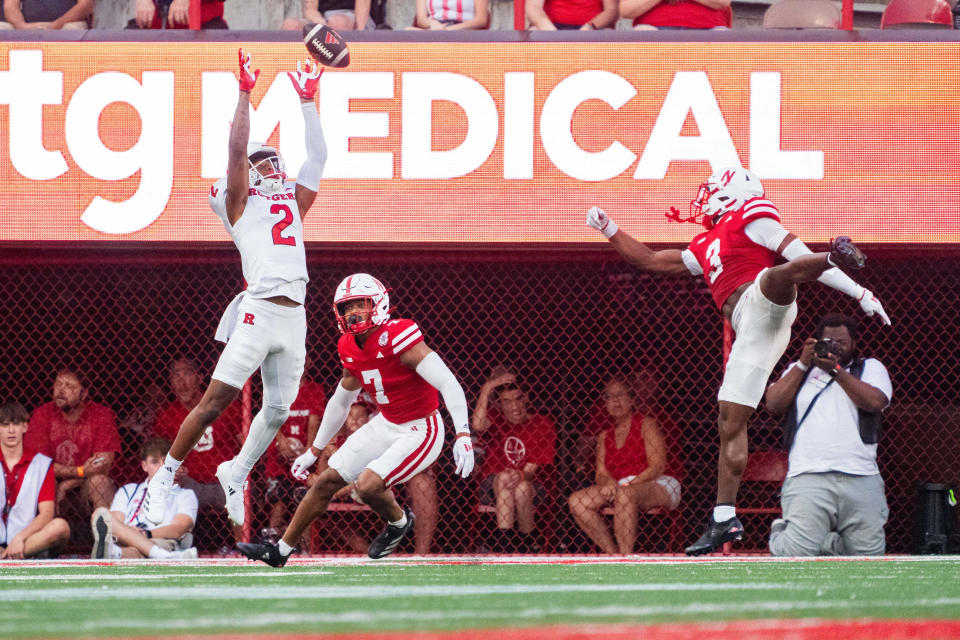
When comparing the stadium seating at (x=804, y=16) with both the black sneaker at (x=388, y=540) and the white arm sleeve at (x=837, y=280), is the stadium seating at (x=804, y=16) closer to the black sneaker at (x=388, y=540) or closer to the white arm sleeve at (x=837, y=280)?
the white arm sleeve at (x=837, y=280)

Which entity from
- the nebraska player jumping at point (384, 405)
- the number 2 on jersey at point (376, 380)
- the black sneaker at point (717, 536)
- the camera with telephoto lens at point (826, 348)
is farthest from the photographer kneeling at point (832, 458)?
the number 2 on jersey at point (376, 380)

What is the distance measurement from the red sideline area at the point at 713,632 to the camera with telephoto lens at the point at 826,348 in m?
4.57

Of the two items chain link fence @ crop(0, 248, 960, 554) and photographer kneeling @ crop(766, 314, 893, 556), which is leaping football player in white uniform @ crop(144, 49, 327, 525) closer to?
chain link fence @ crop(0, 248, 960, 554)

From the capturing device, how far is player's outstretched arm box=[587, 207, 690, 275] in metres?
7.48

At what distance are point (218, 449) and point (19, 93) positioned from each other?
262 cm

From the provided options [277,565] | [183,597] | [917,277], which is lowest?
[277,565]

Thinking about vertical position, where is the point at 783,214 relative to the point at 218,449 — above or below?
above

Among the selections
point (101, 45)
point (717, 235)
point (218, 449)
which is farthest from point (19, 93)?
point (717, 235)

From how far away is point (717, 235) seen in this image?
699cm

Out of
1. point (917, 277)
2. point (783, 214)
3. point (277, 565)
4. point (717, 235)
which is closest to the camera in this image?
point (277, 565)

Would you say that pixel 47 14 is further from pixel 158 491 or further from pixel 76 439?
pixel 158 491

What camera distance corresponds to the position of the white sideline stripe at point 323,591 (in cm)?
432

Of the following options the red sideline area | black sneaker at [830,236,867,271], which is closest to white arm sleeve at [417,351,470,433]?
black sneaker at [830,236,867,271]

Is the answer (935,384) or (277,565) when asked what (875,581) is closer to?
(277,565)
